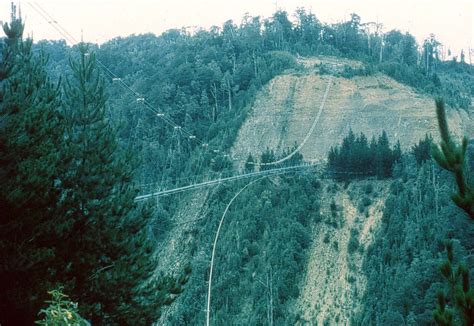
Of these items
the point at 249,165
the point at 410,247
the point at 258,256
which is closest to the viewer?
the point at 410,247

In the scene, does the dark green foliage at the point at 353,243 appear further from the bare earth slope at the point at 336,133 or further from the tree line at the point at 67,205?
the tree line at the point at 67,205

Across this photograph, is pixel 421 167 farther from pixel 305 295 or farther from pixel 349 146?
pixel 305 295

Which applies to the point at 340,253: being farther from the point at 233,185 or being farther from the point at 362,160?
the point at 233,185

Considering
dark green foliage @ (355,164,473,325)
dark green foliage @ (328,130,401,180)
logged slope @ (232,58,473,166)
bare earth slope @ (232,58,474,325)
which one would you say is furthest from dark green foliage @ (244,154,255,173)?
dark green foliage @ (355,164,473,325)

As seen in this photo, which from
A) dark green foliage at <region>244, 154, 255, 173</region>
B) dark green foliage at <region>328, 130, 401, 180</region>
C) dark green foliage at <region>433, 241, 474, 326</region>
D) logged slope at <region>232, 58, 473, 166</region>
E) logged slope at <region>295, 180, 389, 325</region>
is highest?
dark green foliage at <region>433, 241, 474, 326</region>

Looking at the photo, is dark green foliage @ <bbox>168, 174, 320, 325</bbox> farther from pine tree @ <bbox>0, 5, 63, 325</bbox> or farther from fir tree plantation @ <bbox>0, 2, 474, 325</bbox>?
pine tree @ <bbox>0, 5, 63, 325</bbox>

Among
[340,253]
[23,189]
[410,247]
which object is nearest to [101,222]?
[23,189]
